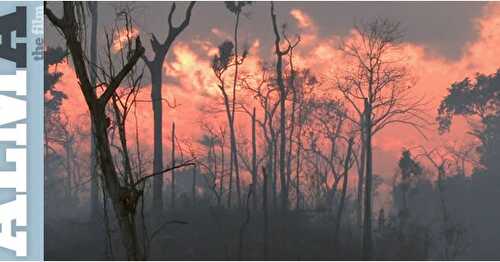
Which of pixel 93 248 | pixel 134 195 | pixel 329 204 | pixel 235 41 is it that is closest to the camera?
pixel 134 195

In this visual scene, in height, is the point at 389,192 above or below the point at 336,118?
below

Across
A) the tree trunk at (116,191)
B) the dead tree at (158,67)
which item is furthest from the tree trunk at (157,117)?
the tree trunk at (116,191)

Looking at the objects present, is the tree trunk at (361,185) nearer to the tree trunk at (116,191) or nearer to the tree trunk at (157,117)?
the tree trunk at (157,117)

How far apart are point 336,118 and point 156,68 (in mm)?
20199

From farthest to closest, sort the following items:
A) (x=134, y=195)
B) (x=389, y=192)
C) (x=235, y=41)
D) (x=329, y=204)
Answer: (x=389, y=192) < (x=329, y=204) < (x=235, y=41) < (x=134, y=195)

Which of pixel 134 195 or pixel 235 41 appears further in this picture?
pixel 235 41

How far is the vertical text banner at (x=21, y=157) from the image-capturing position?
10344mm

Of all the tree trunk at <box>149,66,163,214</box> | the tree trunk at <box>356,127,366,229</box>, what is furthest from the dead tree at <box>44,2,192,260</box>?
the tree trunk at <box>356,127,366,229</box>

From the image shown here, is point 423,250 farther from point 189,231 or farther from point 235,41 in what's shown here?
point 235,41

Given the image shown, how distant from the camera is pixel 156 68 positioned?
1184 inches

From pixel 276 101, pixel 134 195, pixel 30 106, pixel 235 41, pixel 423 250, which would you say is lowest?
pixel 423 250

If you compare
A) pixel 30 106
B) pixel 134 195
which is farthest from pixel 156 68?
pixel 134 195

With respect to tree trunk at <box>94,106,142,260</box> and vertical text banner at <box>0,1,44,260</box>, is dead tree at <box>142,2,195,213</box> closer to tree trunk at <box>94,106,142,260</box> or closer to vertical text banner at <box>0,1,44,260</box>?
vertical text banner at <box>0,1,44,260</box>

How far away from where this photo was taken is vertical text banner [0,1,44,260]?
407 inches
